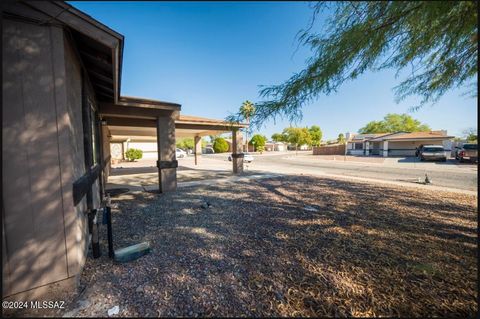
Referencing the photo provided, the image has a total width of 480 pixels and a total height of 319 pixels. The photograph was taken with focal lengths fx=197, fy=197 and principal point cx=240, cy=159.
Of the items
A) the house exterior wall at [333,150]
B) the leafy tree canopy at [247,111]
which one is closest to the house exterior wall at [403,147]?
the house exterior wall at [333,150]

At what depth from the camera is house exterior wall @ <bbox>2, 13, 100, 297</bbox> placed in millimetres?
2031

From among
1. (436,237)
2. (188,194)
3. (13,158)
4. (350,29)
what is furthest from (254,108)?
(188,194)

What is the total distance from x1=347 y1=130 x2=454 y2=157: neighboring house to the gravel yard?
31.1m

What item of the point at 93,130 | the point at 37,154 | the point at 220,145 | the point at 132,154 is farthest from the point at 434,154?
the point at 220,145

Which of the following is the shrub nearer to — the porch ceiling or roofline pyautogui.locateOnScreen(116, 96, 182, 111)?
the porch ceiling

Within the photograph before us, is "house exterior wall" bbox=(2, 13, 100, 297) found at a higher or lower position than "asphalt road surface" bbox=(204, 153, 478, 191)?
higher

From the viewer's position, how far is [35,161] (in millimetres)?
2123

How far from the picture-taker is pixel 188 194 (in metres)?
6.99

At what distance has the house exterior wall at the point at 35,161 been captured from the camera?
80.0 inches

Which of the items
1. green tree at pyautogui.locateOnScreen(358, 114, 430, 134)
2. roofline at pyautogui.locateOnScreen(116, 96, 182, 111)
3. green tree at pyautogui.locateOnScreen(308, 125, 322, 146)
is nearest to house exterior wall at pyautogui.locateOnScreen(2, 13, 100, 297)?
roofline at pyautogui.locateOnScreen(116, 96, 182, 111)

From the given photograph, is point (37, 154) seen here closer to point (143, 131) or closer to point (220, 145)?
point (143, 131)

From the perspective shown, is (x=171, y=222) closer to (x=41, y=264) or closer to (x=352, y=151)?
(x=41, y=264)

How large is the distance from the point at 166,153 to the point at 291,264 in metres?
5.89

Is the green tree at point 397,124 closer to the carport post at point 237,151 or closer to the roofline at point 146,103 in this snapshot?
the carport post at point 237,151
